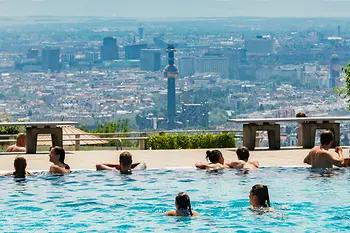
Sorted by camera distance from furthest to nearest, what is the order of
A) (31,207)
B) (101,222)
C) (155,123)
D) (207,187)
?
(155,123)
(207,187)
(31,207)
(101,222)

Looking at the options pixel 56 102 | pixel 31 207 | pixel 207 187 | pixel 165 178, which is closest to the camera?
pixel 31 207

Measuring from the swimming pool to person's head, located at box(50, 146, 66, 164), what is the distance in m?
0.40

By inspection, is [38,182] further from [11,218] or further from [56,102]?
[56,102]

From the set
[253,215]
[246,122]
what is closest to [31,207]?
[253,215]

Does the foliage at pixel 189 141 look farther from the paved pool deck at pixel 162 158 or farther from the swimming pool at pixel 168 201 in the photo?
the swimming pool at pixel 168 201

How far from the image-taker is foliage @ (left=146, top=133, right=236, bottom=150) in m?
22.0

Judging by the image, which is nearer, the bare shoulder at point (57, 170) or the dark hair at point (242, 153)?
the bare shoulder at point (57, 170)

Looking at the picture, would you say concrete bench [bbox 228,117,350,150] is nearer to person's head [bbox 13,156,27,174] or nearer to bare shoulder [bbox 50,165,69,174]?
bare shoulder [bbox 50,165,69,174]

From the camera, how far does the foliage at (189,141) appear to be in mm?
21984

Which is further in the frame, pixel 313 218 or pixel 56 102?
pixel 56 102

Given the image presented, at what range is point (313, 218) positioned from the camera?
40.7ft

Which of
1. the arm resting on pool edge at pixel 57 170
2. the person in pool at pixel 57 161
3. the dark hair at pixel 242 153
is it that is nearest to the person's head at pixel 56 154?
the person in pool at pixel 57 161

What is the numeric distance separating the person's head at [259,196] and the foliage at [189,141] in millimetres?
9584

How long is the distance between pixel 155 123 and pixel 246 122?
485ft
